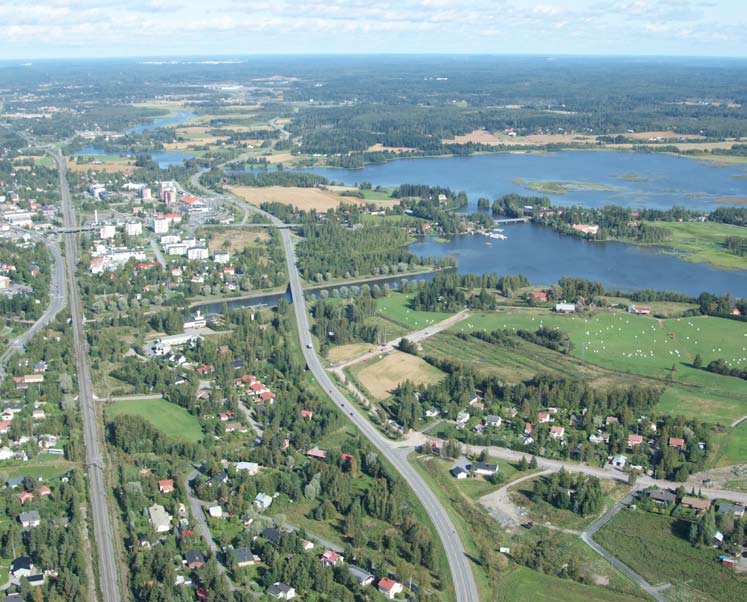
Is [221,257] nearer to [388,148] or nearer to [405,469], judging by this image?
[405,469]

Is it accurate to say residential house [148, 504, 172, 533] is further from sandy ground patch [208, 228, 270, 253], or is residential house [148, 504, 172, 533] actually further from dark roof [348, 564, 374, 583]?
sandy ground patch [208, 228, 270, 253]

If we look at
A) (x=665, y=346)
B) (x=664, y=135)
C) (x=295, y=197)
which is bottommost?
(x=665, y=346)

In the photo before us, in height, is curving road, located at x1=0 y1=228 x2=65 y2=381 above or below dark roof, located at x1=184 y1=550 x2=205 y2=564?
above

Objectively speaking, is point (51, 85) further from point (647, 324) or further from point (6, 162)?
point (647, 324)

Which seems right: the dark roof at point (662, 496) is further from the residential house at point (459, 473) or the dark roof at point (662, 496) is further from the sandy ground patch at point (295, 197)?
the sandy ground patch at point (295, 197)

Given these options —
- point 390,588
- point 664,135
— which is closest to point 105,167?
point 664,135

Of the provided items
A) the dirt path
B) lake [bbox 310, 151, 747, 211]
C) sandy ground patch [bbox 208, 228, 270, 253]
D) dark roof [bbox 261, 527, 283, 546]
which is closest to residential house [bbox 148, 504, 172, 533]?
dark roof [bbox 261, 527, 283, 546]
